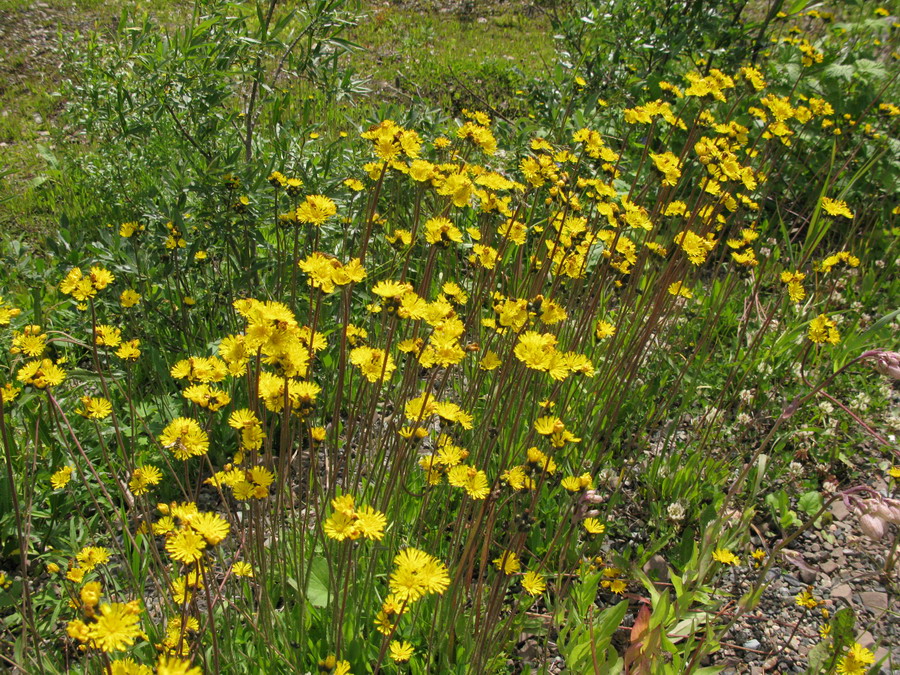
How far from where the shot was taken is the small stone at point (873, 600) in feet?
7.83

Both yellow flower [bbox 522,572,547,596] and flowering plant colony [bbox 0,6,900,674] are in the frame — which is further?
yellow flower [bbox 522,572,547,596]

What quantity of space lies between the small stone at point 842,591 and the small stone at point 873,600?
0.05 metres

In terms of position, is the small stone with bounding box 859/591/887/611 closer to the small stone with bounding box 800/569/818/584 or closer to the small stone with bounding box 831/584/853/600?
the small stone with bounding box 831/584/853/600

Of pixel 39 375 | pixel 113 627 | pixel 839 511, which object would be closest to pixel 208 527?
pixel 113 627

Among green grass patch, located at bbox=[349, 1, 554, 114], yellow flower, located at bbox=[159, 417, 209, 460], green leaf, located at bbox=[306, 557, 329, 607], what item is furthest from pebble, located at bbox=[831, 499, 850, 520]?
green grass patch, located at bbox=[349, 1, 554, 114]

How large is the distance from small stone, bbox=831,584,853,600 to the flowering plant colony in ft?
0.85

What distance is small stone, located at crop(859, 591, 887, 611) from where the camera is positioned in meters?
2.39

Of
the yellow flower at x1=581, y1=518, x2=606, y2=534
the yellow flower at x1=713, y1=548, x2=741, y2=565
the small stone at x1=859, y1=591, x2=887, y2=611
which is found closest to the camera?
the yellow flower at x1=713, y1=548, x2=741, y2=565

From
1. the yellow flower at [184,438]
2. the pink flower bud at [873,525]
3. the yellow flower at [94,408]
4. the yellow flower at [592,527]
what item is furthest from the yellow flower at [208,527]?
the pink flower bud at [873,525]

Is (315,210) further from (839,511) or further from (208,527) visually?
(839,511)

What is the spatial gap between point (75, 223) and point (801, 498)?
3.99m

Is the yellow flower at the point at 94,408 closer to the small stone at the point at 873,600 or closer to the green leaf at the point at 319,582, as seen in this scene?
the green leaf at the point at 319,582

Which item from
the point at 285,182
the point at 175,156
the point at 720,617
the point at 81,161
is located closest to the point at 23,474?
the point at 285,182

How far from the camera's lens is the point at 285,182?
2.57m
